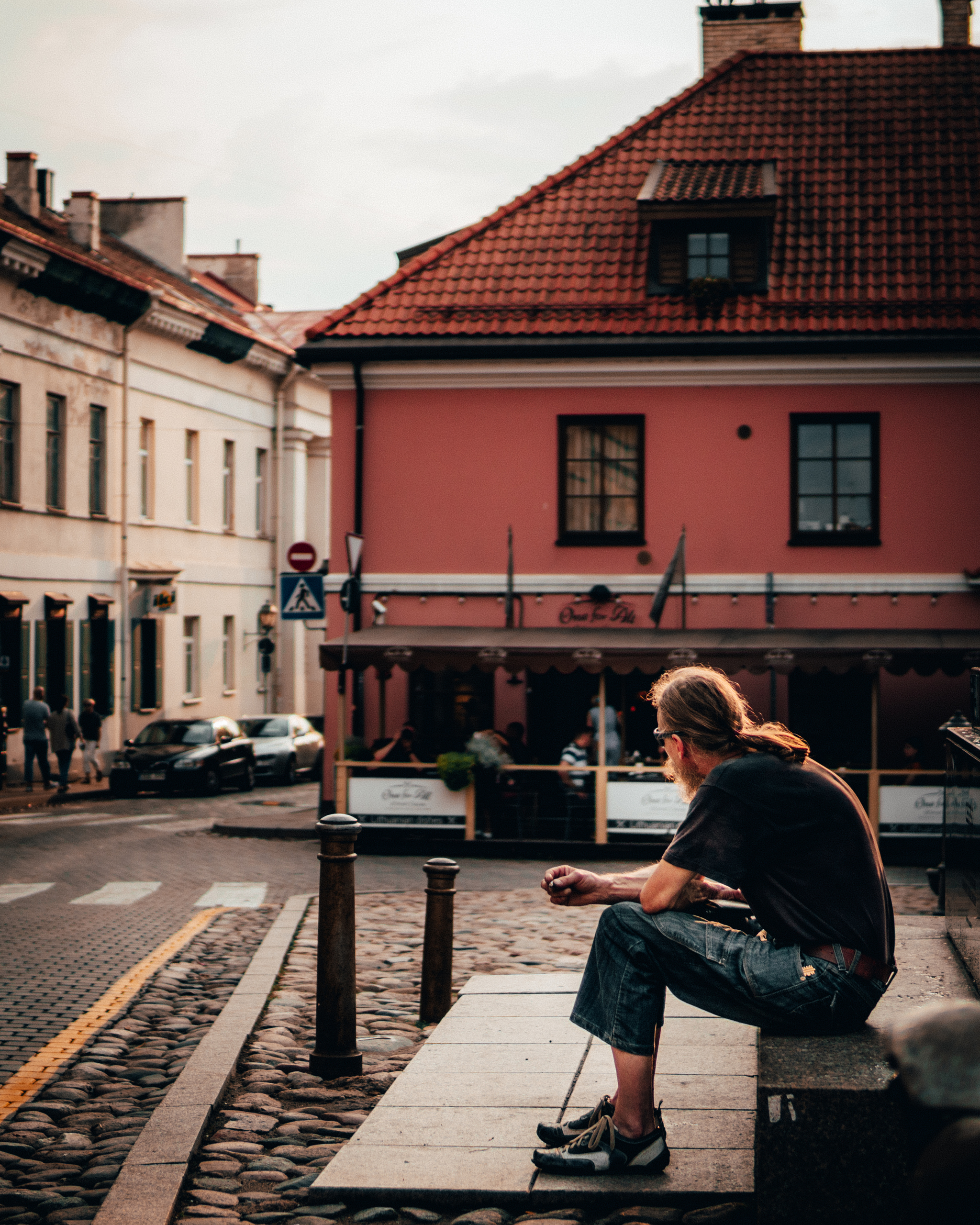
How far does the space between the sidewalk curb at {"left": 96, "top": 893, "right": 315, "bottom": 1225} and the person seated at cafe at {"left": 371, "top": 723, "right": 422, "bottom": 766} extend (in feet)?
31.3

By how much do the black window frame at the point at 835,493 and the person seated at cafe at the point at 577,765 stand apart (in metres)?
4.55

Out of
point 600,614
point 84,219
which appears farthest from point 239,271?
point 600,614

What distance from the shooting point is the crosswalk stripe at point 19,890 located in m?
14.1

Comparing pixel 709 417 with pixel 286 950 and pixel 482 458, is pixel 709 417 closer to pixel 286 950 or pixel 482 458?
pixel 482 458

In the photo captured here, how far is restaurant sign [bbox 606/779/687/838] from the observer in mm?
17672

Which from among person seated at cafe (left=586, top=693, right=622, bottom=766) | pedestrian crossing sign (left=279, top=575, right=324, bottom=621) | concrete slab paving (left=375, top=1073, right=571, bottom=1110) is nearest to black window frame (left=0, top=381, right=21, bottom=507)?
pedestrian crossing sign (left=279, top=575, right=324, bottom=621)

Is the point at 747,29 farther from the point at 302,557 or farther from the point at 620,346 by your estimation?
the point at 302,557

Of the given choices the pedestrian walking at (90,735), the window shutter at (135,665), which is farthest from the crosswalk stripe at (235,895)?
the window shutter at (135,665)

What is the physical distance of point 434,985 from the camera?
8.05 m

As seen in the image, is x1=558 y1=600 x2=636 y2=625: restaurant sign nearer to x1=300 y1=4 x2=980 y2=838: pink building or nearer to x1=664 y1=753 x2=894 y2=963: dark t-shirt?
x1=300 y1=4 x2=980 y2=838: pink building

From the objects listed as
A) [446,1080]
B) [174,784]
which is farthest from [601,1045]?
[174,784]

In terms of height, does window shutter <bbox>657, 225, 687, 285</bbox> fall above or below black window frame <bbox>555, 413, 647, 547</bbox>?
above

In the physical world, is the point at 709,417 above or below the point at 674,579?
above

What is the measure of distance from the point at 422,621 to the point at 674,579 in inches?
140
